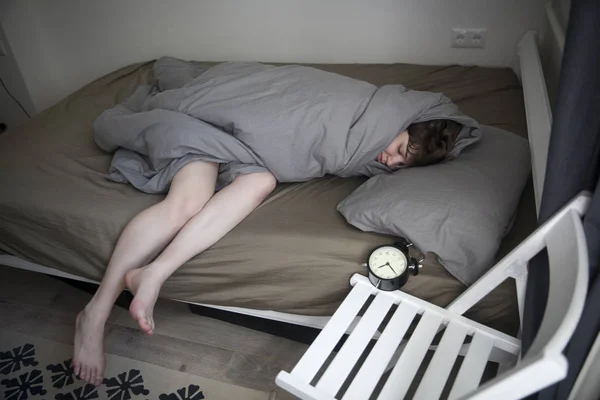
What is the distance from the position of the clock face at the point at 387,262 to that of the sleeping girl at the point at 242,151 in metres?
0.27

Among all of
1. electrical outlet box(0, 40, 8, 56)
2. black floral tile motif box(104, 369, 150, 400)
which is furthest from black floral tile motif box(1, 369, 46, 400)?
electrical outlet box(0, 40, 8, 56)

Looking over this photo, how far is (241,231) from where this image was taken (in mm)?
1062

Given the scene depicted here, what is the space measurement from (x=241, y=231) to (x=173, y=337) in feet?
1.43

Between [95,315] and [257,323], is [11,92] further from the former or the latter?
[257,323]

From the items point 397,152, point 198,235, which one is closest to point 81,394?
point 198,235

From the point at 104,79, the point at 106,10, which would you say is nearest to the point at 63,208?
the point at 104,79

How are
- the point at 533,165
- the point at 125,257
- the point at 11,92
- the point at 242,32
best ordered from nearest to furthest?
the point at 533,165 < the point at 125,257 < the point at 242,32 < the point at 11,92

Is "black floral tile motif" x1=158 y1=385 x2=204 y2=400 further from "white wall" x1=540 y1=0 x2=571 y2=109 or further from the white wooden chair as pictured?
"white wall" x1=540 y1=0 x2=571 y2=109

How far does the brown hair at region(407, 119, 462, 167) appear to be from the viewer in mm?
1110

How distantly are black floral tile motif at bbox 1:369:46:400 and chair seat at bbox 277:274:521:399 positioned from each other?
2.53 ft

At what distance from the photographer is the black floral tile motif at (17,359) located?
4.01 ft

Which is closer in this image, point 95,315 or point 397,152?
point 95,315

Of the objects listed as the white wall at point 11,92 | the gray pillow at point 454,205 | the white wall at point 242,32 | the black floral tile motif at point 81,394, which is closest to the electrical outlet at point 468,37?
the white wall at point 242,32

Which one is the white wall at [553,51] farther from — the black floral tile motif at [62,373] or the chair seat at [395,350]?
the black floral tile motif at [62,373]
